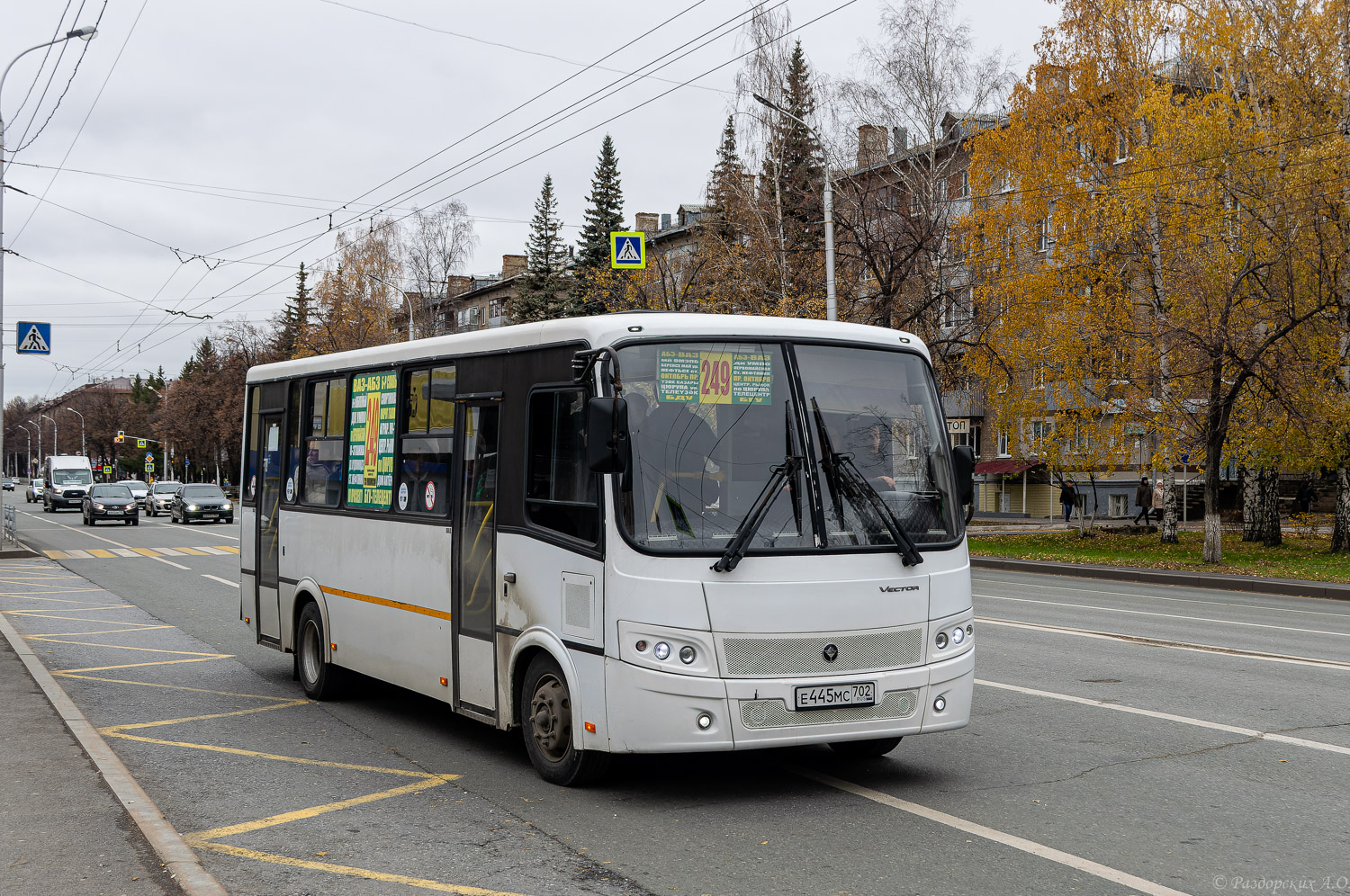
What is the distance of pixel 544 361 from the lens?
284 inches

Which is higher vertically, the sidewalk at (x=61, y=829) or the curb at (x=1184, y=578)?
the sidewalk at (x=61, y=829)

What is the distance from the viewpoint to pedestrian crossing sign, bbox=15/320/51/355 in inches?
1112

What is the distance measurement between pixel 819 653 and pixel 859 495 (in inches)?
35.1

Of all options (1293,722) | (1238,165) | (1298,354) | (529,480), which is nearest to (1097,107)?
(1238,165)

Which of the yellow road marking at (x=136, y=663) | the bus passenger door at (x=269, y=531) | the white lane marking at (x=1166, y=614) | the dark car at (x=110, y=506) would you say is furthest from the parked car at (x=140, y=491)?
the bus passenger door at (x=269, y=531)

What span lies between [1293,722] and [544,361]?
17.7 ft

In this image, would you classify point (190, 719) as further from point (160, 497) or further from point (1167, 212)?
point (160, 497)

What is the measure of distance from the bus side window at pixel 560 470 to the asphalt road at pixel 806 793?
1.44 meters

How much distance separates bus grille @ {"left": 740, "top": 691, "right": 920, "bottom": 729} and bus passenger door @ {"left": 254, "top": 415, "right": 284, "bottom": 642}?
586cm

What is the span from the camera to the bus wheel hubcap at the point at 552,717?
6.73 m

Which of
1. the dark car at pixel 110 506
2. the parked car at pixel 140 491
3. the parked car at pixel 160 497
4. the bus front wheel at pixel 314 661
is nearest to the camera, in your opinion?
the bus front wheel at pixel 314 661

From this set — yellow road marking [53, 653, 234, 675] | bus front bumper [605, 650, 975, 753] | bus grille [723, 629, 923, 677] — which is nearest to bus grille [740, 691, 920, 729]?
bus front bumper [605, 650, 975, 753]

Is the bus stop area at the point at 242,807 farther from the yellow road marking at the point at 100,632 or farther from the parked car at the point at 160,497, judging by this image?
the parked car at the point at 160,497

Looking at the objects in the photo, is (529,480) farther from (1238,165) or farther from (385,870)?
(1238,165)
